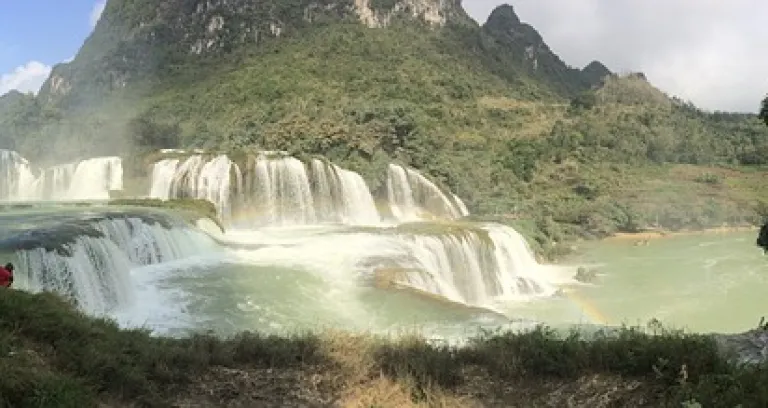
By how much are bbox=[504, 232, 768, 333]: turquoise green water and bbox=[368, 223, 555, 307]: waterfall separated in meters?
1.28

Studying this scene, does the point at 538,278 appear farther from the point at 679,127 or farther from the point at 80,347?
the point at 679,127

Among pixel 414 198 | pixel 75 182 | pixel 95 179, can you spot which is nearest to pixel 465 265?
pixel 414 198

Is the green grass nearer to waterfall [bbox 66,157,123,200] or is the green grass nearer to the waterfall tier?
the waterfall tier

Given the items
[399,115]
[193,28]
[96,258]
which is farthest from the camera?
[193,28]

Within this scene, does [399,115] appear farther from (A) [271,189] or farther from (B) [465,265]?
(B) [465,265]

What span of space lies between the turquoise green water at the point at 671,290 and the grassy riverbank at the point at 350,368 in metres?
9.89

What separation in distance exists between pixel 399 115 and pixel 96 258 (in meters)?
27.2

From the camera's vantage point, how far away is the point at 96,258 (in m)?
13.5

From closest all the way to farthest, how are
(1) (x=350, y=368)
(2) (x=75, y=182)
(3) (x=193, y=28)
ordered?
(1) (x=350, y=368), (2) (x=75, y=182), (3) (x=193, y=28)

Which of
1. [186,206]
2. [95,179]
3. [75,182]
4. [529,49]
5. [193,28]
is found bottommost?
[186,206]

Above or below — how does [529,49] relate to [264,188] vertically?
above

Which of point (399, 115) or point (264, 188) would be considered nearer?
point (264, 188)

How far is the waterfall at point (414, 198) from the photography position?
106 feet

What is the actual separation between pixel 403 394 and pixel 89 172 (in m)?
29.6
